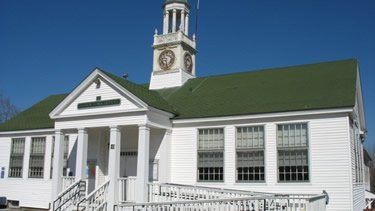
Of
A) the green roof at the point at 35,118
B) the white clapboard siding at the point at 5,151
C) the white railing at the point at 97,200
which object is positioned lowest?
the white railing at the point at 97,200

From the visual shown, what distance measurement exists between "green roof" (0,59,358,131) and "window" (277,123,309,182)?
0.98 meters

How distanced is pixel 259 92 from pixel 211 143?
374 cm

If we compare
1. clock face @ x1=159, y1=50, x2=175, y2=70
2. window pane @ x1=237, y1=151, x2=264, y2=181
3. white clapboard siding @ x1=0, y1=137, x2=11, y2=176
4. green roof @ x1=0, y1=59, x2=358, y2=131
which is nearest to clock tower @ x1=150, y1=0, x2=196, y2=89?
clock face @ x1=159, y1=50, x2=175, y2=70

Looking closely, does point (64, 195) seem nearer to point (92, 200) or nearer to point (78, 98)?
point (92, 200)

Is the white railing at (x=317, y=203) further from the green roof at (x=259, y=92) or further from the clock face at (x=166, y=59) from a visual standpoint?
the clock face at (x=166, y=59)

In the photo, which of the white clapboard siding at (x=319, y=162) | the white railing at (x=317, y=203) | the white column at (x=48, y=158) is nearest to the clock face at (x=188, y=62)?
the white clapboard siding at (x=319, y=162)

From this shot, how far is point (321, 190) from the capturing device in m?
17.8

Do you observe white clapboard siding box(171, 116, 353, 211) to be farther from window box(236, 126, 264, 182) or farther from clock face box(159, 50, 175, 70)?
clock face box(159, 50, 175, 70)

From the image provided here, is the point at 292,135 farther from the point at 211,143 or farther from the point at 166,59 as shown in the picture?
the point at 166,59

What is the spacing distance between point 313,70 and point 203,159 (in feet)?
25.6

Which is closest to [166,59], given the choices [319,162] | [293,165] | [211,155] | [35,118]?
[35,118]

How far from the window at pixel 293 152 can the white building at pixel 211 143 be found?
4cm

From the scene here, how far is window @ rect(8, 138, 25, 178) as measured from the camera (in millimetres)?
26578

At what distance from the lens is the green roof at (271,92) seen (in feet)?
62.5
